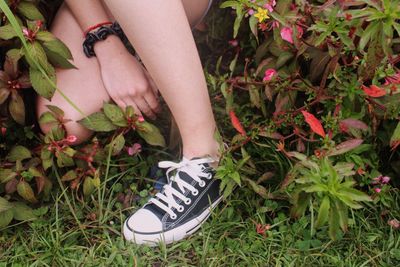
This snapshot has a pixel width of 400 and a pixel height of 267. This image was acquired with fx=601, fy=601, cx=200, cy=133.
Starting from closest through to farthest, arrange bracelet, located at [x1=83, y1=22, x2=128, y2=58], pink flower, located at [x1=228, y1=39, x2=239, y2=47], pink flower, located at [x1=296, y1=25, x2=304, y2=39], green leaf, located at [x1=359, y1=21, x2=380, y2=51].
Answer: green leaf, located at [x1=359, y1=21, x2=380, y2=51] → pink flower, located at [x1=296, y1=25, x2=304, y2=39] → bracelet, located at [x1=83, y1=22, x2=128, y2=58] → pink flower, located at [x1=228, y1=39, x2=239, y2=47]

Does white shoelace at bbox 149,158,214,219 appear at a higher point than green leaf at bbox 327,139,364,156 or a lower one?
lower

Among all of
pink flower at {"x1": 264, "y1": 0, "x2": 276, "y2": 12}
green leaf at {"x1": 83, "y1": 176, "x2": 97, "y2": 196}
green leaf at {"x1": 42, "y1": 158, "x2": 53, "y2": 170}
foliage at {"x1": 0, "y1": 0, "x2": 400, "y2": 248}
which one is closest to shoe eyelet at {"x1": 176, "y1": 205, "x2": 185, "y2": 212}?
foliage at {"x1": 0, "y1": 0, "x2": 400, "y2": 248}

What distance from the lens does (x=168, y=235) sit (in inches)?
60.9

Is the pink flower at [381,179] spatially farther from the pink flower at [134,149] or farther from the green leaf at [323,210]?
the pink flower at [134,149]

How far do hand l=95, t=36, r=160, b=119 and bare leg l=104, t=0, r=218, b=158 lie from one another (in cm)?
11

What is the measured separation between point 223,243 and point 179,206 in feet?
0.49

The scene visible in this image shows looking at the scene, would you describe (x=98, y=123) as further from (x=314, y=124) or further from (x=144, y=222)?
(x=314, y=124)

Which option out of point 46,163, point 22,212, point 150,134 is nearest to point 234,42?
point 150,134

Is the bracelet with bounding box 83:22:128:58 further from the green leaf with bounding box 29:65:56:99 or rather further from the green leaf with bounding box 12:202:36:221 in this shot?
the green leaf with bounding box 12:202:36:221

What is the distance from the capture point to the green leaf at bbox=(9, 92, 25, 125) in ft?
4.92

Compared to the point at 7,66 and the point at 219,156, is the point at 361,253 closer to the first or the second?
the point at 219,156

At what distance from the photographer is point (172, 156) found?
1.77 m

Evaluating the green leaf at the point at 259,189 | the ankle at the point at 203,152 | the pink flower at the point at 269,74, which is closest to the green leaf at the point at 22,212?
the ankle at the point at 203,152

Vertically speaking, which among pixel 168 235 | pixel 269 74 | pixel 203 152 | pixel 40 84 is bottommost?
pixel 168 235
